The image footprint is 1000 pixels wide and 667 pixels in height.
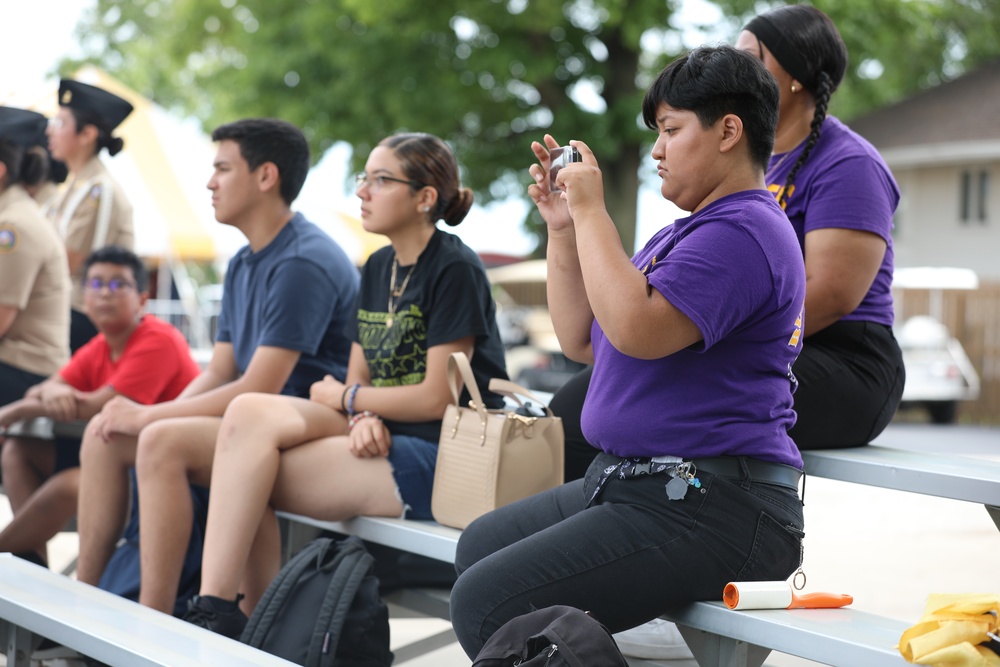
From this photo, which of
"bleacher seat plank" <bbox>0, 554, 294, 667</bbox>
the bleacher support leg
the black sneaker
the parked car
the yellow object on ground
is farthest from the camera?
the parked car

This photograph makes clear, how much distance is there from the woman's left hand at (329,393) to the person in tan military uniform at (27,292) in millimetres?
1856

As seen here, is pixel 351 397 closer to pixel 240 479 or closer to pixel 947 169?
pixel 240 479

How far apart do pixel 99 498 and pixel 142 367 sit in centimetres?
75

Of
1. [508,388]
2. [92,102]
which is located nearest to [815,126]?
[508,388]

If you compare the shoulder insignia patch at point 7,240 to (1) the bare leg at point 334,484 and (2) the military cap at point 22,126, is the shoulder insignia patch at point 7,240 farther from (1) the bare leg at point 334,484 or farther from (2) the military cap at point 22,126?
(1) the bare leg at point 334,484

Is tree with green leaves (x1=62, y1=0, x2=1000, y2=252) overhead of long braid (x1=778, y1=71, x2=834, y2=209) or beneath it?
overhead

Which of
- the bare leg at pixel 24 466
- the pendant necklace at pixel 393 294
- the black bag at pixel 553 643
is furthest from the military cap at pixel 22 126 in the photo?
the black bag at pixel 553 643

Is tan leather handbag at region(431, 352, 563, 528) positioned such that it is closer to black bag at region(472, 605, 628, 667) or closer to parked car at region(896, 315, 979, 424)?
black bag at region(472, 605, 628, 667)

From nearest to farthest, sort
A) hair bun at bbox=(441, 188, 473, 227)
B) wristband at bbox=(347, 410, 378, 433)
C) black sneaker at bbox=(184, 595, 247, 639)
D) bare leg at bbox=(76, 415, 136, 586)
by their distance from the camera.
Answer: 1. black sneaker at bbox=(184, 595, 247, 639)
2. wristband at bbox=(347, 410, 378, 433)
3. hair bun at bbox=(441, 188, 473, 227)
4. bare leg at bbox=(76, 415, 136, 586)

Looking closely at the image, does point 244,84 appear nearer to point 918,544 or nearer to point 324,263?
point 918,544

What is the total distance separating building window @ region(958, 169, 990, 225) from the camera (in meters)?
23.7

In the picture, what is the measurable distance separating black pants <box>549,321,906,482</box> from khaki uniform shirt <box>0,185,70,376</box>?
10.7 feet

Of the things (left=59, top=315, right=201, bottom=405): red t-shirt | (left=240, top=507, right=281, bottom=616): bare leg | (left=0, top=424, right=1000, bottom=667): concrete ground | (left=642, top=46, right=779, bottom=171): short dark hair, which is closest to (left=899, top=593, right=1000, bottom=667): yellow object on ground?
(left=642, top=46, right=779, bottom=171): short dark hair

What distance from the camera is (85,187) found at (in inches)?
215
